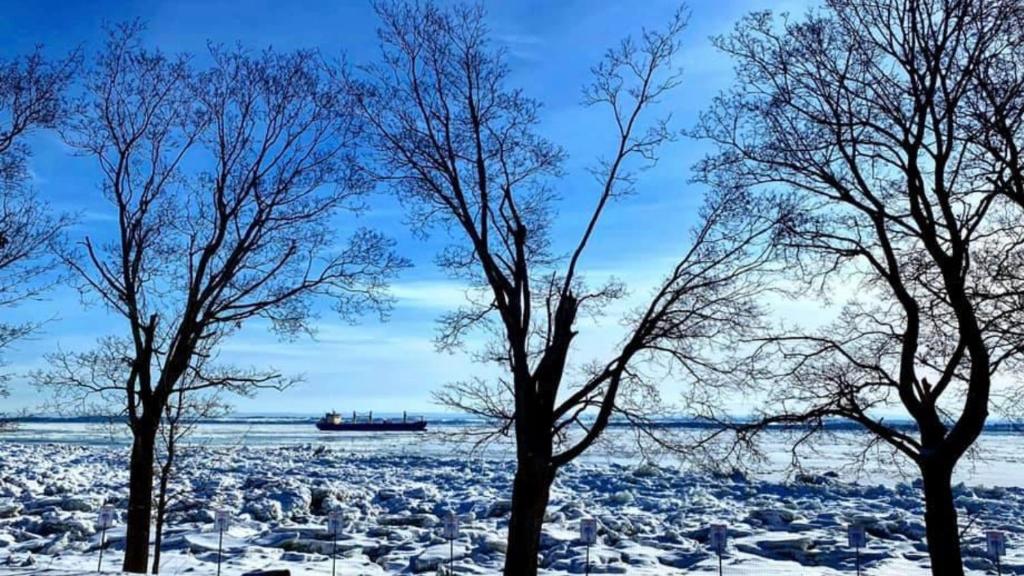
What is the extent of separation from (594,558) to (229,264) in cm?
1058

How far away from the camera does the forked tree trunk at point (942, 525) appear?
9133mm

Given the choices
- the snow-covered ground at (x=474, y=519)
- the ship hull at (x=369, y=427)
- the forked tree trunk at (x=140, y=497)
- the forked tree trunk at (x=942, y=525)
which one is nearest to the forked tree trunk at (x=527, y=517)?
the snow-covered ground at (x=474, y=519)

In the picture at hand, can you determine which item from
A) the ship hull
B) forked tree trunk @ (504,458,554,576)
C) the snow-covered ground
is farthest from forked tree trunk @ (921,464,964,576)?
the ship hull

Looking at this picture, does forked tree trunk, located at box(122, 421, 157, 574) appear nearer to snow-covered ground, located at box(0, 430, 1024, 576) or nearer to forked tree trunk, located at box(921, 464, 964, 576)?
snow-covered ground, located at box(0, 430, 1024, 576)

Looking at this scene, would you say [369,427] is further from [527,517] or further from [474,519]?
[527,517]

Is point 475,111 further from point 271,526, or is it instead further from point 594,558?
point 271,526

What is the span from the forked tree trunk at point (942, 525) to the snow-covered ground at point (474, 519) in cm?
471

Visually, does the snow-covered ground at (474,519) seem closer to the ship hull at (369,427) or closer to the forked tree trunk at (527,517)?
the forked tree trunk at (527,517)

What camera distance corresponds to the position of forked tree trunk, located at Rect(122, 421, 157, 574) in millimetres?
11969

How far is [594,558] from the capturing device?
61.6 ft

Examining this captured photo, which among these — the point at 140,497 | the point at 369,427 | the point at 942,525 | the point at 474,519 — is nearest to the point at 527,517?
the point at 942,525

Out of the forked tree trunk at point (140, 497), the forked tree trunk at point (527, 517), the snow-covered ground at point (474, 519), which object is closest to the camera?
the forked tree trunk at point (527, 517)

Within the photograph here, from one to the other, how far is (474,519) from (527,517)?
15001 millimetres

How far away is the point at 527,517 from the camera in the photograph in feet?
34.0
